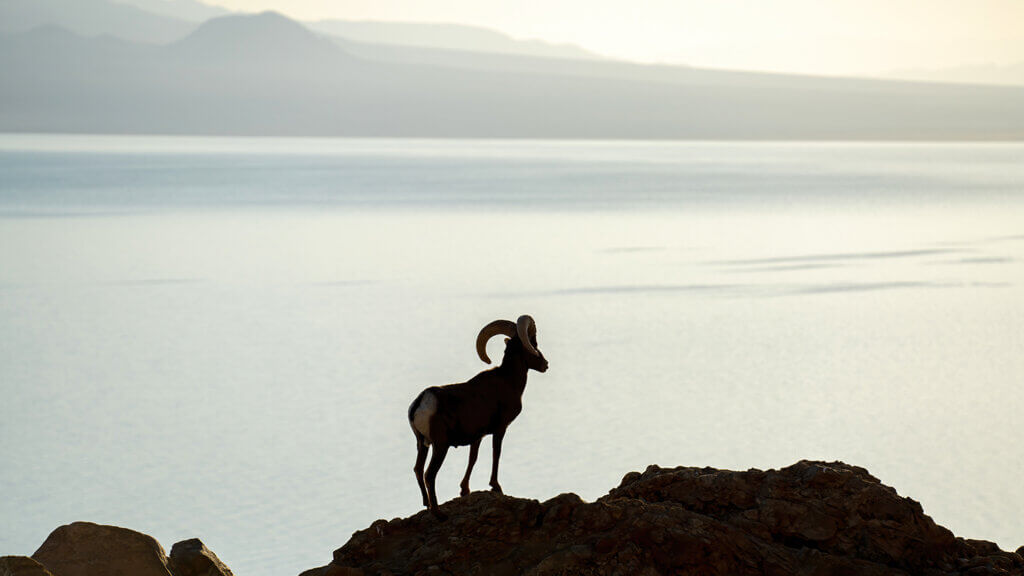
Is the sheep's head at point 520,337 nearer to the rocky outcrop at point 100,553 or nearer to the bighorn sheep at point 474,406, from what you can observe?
the bighorn sheep at point 474,406

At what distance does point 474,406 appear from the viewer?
703 centimetres

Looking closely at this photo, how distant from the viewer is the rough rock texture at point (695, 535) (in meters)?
6.45

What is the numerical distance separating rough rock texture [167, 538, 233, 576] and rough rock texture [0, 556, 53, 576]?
3.12 feet

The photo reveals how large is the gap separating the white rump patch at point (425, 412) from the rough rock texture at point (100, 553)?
160 cm

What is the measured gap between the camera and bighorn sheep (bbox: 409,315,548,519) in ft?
22.7

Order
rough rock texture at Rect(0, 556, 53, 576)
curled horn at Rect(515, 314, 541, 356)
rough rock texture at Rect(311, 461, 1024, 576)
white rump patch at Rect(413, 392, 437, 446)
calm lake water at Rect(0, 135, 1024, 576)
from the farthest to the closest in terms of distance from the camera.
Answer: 1. calm lake water at Rect(0, 135, 1024, 576)
2. curled horn at Rect(515, 314, 541, 356)
3. white rump patch at Rect(413, 392, 437, 446)
4. rough rock texture at Rect(311, 461, 1024, 576)
5. rough rock texture at Rect(0, 556, 53, 576)

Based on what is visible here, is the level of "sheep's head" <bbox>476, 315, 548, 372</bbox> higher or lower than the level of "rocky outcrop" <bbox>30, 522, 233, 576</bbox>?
higher

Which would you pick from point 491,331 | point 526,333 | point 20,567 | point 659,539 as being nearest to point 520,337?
point 526,333

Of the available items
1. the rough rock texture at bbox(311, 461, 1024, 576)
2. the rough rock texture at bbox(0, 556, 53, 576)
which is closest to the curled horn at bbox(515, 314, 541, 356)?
the rough rock texture at bbox(311, 461, 1024, 576)

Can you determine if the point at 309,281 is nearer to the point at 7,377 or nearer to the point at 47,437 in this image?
the point at 7,377

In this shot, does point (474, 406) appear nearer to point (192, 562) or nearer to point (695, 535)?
point (695, 535)

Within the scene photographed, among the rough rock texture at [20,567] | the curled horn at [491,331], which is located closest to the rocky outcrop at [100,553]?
the rough rock texture at [20,567]

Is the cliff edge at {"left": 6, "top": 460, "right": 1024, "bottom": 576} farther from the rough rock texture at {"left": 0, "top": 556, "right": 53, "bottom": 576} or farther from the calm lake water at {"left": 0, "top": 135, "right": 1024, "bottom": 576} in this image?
the calm lake water at {"left": 0, "top": 135, "right": 1024, "bottom": 576}

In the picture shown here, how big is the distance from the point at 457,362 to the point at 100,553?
625 inches
